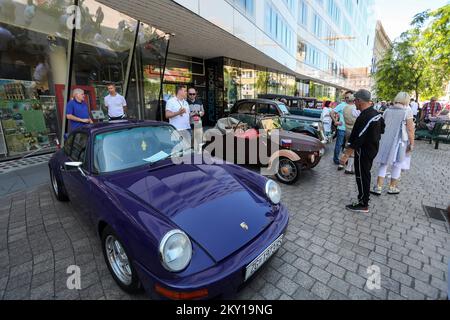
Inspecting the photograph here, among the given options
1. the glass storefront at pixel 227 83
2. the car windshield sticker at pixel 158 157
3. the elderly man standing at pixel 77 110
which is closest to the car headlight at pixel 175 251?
the car windshield sticker at pixel 158 157

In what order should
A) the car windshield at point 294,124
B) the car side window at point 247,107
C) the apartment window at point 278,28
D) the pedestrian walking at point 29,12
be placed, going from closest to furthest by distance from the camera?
the pedestrian walking at point 29,12 → the car windshield at point 294,124 → the car side window at point 247,107 → the apartment window at point 278,28

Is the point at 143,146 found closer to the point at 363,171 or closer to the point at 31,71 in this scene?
the point at 363,171

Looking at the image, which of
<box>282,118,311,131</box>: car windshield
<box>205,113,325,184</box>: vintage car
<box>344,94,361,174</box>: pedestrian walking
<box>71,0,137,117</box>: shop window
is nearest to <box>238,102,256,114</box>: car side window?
<box>282,118,311,131</box>: car windshield

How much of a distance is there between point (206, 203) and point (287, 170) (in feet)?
11.2

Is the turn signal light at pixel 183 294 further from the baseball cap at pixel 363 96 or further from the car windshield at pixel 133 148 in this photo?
the baseball cap at pixel 363 96

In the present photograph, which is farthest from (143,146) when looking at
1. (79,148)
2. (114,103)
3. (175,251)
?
(114,103)

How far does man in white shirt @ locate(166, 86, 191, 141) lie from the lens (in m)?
5.37

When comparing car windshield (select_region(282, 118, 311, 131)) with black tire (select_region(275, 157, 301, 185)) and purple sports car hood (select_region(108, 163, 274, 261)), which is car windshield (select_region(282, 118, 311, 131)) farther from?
purple sports car hood (select_region(108, 163, 274, 261))

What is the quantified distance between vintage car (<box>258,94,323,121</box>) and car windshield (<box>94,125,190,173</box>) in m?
9.33

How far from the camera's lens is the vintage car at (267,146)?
5.12 meters

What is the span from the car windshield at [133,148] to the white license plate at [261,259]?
5.49 ft
